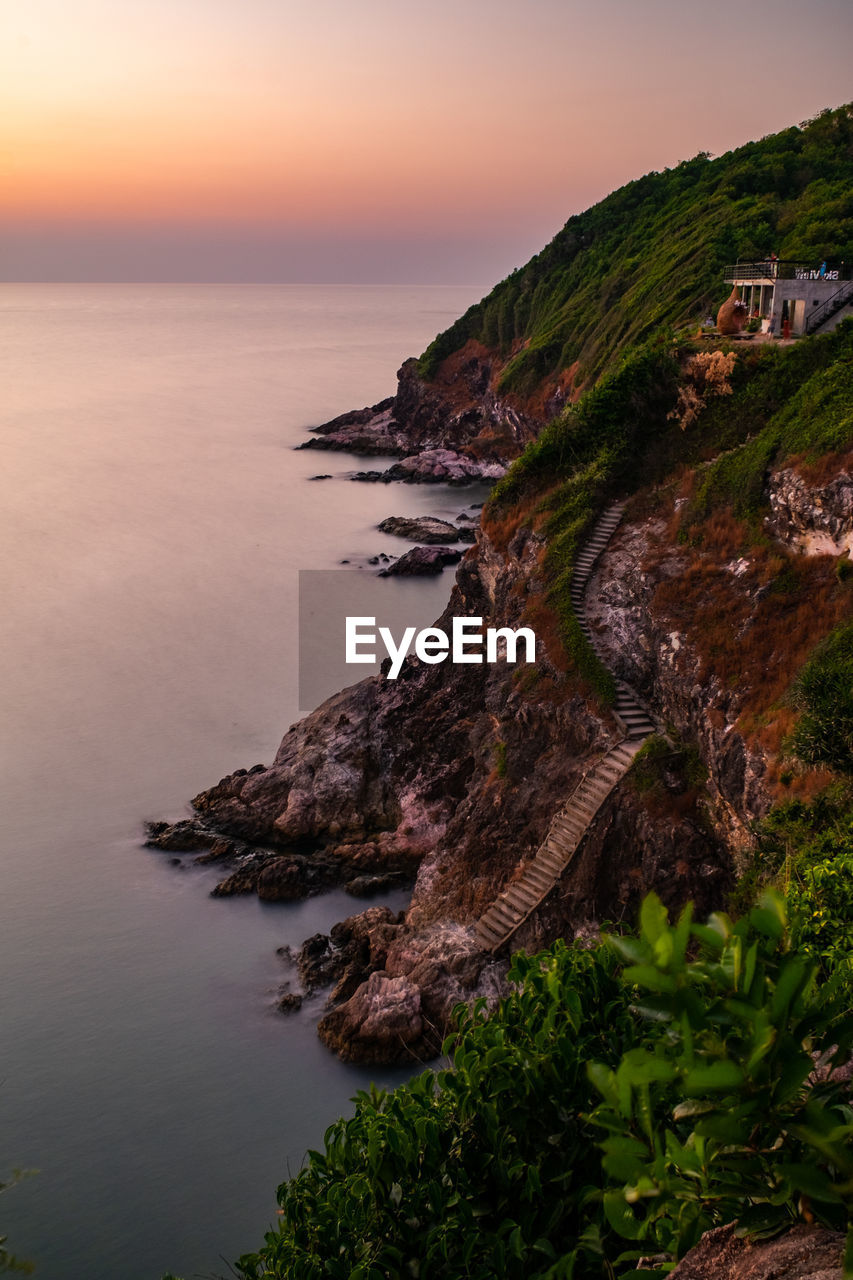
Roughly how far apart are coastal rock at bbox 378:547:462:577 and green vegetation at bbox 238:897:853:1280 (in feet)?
195

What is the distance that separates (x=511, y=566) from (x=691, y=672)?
11.5m

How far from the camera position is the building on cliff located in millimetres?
41188

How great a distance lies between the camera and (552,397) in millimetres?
94125

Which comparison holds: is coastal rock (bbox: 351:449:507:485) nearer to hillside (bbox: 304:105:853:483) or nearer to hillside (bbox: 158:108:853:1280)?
hillside (bbox: 304:105:853:483)

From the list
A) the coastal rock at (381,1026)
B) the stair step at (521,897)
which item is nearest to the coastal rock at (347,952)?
the coastal rock at (381,1026)

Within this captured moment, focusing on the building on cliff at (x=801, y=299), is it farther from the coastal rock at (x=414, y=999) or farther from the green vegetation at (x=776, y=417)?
the coastal rock at (x=414, y=999)

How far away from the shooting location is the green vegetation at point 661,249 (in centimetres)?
6919

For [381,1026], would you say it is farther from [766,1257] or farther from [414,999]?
[766,1257]

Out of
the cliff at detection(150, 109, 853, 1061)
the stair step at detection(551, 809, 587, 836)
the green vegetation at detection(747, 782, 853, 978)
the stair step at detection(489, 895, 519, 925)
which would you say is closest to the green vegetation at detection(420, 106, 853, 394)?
the cliff at detection(150, 109, 853, 1061)

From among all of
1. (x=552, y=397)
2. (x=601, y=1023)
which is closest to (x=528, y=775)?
(x=601, y=1023)

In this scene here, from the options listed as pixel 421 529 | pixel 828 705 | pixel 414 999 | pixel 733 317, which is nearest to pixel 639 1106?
pixel 828 705

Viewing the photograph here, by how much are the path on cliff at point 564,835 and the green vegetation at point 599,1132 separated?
1508 centimetres

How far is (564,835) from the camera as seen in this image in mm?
30234

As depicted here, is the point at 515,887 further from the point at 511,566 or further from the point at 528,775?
the point at 511,566
